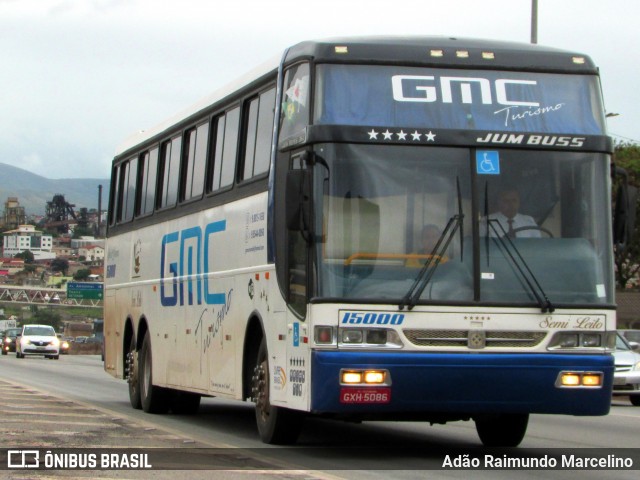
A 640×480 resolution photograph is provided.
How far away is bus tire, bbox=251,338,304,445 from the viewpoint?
13461 mm

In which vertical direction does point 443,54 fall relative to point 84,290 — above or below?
below

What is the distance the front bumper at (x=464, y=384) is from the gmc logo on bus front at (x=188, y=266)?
13.4 ft

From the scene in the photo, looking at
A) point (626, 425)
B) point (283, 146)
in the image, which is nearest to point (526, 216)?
point (283, 146)

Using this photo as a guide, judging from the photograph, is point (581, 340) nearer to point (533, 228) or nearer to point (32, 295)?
point (533, 228)

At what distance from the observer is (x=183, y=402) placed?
19.7m

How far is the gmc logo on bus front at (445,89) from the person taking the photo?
492 inches

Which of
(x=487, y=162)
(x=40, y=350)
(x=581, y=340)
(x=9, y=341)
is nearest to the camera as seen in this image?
(x=581, y=340)

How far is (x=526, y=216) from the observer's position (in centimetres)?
1226

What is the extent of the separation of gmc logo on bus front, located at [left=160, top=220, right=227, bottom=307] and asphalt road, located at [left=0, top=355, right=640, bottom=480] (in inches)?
61.3

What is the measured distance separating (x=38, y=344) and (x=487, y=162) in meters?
Result: 48.1

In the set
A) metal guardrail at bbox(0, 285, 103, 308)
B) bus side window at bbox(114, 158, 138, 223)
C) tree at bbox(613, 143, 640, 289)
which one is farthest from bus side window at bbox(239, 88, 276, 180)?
metal guardrail at bbox(0, 285, 103, 308)


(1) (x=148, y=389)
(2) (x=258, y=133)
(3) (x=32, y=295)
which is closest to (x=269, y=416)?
(2) (x=258, y=133)

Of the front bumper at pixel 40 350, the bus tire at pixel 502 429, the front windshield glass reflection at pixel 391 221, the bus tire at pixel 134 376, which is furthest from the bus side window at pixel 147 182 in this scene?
the front bumper at pixel 40 350

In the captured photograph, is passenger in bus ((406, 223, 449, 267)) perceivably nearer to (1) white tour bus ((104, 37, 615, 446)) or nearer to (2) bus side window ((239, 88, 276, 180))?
(1) white tour bus ((104, 37, 615, 446))
